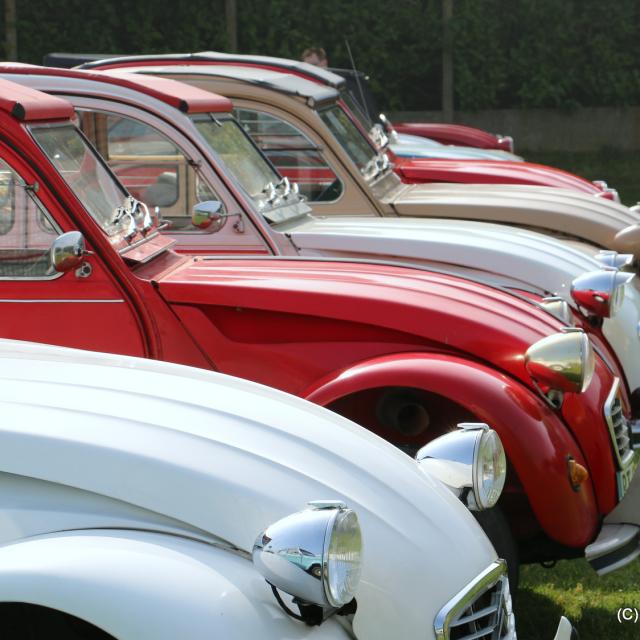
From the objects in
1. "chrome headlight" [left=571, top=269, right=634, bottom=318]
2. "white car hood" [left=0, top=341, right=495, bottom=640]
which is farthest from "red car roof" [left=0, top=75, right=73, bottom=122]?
"chrome headlight" [left=571, top=269, right=634, bottom=318]

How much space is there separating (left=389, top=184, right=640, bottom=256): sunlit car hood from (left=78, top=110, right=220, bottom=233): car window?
206cm

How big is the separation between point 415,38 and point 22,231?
1570 cm

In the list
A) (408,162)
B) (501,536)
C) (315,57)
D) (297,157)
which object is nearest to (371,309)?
(501,536)

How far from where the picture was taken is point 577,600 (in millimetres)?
4695

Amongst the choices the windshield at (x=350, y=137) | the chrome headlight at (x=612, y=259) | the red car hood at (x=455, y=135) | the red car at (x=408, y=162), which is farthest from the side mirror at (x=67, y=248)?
the red car hood at (x=455, y=135)

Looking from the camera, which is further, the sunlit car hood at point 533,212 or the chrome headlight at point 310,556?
the sunlit car hood at point 533,212

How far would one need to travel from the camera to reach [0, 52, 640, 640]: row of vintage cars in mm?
2283

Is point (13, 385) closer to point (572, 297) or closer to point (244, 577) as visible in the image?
point (244, 577)

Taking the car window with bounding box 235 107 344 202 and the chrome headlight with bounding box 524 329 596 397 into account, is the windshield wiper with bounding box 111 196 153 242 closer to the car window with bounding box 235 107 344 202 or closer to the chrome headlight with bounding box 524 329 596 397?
the chrome headlight with bounding box 524 329 596 397

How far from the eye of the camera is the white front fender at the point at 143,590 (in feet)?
7.11

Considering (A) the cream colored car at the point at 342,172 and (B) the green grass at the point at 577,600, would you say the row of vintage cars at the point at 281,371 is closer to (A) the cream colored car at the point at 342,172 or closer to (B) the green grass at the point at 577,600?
(A) the cream colored car at the point at 342,172

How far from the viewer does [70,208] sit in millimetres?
4512

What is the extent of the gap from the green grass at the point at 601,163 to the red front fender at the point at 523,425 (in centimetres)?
1380

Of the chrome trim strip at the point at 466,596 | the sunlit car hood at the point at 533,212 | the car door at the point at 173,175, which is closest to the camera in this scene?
the chrome trim strip at the point at 466,596
